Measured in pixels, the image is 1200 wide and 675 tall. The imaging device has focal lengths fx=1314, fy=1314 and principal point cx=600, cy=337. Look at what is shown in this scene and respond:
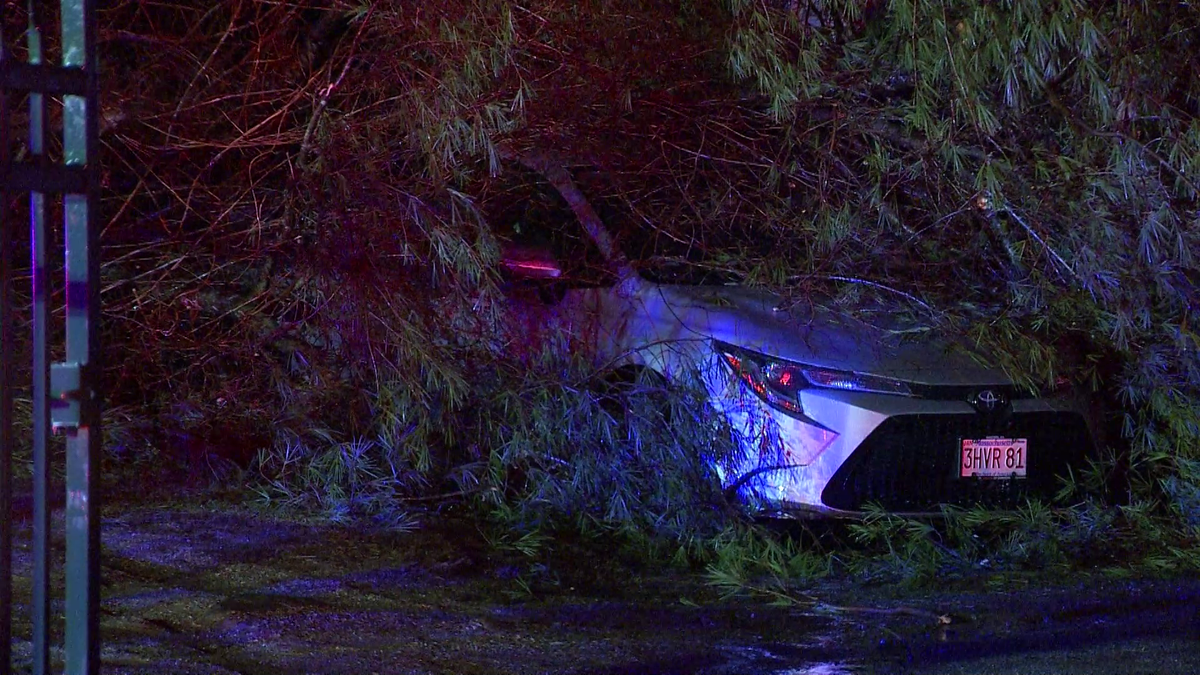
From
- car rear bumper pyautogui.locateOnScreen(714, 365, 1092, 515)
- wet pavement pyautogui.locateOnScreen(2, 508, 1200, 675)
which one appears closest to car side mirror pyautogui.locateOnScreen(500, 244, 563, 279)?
car rear bumper pyautogui.locateOnScreen(714, 365, 1092, 515)

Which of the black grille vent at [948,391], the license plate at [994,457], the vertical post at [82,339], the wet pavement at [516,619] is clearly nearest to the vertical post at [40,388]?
the vertical post at [82,339]

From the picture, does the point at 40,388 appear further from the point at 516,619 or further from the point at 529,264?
the point at 529,264

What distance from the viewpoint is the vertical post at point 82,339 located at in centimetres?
286

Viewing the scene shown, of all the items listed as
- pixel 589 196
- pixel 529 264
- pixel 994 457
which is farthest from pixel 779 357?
pixel 589 196

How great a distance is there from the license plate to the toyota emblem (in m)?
0.14

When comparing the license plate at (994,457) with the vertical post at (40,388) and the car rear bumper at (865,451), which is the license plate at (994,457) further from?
the vertical post at (40,388)

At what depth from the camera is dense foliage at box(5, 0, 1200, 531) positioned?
614 cm

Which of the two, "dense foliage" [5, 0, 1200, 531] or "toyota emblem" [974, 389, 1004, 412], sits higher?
"dense foliage" [5, 0, 1200, 531]

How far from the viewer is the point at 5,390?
286 cm

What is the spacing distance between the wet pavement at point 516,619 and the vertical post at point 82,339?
4.10ft

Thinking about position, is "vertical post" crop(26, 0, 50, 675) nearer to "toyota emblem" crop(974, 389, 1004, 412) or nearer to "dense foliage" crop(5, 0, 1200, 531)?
"dense foliage" crop(5, 0, 1200, 531)

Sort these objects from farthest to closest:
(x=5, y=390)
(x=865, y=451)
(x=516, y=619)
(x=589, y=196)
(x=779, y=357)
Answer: (x=589, y=196), (x=779, y=357), (x=865, y=451), (x=516, y=619), (x=5, y=390)

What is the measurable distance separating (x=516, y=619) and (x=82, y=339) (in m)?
2.38

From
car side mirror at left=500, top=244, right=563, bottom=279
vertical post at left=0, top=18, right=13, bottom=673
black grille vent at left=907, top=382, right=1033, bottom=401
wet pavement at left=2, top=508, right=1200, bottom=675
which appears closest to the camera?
vertical post at left=0, top=18, right=13, bottom=673
